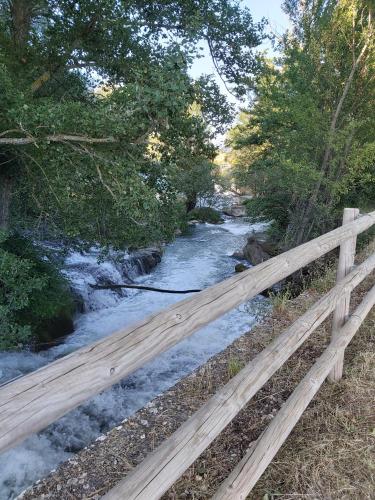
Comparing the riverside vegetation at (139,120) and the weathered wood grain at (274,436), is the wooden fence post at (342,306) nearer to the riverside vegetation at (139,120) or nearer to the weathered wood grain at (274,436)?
the weathered wood grain at (274,436)

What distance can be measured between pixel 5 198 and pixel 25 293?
2.60 m

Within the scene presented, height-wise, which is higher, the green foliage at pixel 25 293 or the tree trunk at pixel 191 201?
the tree trunk at pixel 191 201

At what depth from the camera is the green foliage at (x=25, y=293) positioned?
5191mm

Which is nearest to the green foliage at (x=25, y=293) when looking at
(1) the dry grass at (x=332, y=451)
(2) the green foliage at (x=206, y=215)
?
(1) the dry grass at (x=332, y=451)

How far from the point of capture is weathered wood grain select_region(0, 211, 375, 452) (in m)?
0.91

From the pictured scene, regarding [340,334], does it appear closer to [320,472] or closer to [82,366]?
[320,472]

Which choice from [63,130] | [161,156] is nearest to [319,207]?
[161,156]

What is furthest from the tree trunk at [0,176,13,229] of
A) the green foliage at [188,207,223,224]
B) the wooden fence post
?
the green foliage at [188,207,223,224]

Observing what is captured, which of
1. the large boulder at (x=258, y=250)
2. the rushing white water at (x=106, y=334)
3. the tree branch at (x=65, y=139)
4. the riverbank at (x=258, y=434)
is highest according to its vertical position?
the tree branch at (x=65, y=139)

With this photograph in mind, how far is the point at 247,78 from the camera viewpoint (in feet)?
28.5

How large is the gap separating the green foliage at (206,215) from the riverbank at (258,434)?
2419 centimetres

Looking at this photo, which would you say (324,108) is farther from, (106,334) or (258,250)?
(106,334)

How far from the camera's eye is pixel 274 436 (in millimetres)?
2018

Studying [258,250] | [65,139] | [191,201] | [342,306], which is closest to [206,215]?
[191,201]
